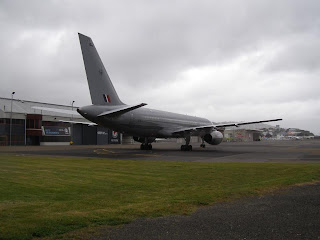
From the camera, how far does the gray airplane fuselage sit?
24.4m

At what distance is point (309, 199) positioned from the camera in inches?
284

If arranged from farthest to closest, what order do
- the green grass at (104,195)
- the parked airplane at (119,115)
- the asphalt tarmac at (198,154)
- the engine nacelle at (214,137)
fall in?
the engine nacelle at (214,137)
the parked airplane at (119,115)
the asphalt tarmac at (198,154)
the green grass at (104,195)

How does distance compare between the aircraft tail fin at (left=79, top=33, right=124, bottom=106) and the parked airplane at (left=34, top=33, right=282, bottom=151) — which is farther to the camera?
the parked airplane at (left=34, top=33, right=282, bottom=151)

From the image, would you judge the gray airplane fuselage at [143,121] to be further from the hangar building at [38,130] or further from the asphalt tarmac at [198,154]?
the hangar building at [38,130]

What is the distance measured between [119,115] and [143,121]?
176 inches

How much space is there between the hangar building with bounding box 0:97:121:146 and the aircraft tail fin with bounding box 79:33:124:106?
2697cm

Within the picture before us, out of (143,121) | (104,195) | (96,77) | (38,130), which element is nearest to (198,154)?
(143,121)

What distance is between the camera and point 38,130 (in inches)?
2168

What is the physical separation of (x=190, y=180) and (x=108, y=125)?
54.2ft

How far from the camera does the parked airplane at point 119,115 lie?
23.8 meters

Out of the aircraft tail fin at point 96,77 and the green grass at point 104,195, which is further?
the aircraft tail fin at point 96,77

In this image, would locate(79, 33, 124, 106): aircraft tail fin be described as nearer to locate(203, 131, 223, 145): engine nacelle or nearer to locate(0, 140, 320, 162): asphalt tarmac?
locate(0, 140, 320, 162): asphalt tarmac

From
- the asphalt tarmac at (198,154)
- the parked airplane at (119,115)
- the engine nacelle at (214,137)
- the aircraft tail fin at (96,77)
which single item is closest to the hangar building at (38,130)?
the asphalt tarmac at (198,154)

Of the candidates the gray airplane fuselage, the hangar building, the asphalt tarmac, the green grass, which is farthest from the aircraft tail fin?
the hangar building
